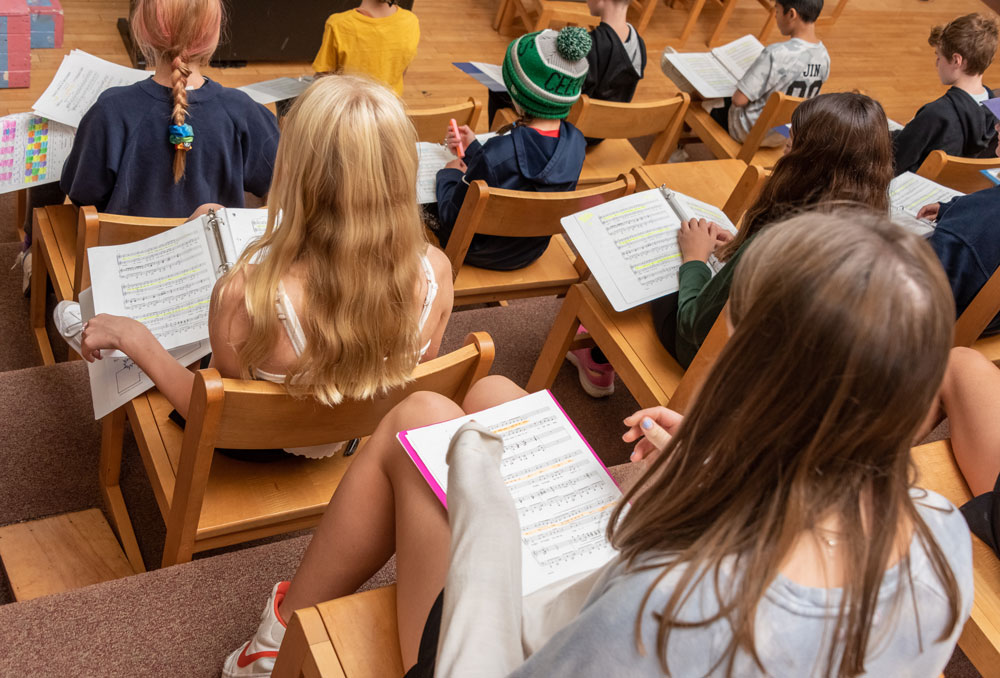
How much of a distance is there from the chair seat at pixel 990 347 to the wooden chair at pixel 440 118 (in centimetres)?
146

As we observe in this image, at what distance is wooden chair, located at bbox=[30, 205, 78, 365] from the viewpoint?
6.74 ft

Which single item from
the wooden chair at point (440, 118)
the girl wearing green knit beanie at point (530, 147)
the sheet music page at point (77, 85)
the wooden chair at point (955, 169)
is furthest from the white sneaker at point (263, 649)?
the wooden chair at point (955, 169)

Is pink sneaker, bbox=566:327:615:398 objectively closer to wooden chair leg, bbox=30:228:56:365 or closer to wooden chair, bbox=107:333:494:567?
wooden chair, bbox=107:333:494:567

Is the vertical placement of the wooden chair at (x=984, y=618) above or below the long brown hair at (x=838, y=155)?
below

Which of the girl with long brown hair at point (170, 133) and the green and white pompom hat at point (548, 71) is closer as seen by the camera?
the girl with long brown hair at point (170, 133)

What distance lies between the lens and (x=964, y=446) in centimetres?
→ 164

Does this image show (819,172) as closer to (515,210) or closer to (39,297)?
(515,210)

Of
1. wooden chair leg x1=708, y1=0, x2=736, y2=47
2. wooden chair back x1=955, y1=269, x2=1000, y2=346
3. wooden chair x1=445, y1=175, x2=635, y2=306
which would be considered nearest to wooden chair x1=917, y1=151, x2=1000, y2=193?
wooden chair back x1=955, y1=269, x2=1000, y2=346

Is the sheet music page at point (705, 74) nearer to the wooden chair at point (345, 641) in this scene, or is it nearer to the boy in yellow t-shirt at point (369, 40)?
the boy in yellow t-shirt at point (369, 40)

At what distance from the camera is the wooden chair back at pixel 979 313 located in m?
1.85

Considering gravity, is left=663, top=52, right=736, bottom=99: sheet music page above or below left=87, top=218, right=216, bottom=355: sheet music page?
below

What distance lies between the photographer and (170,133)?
1909 mm

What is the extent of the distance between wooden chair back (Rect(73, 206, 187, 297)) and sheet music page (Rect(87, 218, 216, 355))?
92 millimetres

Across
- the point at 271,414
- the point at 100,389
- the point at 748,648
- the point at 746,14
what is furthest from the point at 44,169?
the point at 746,14
